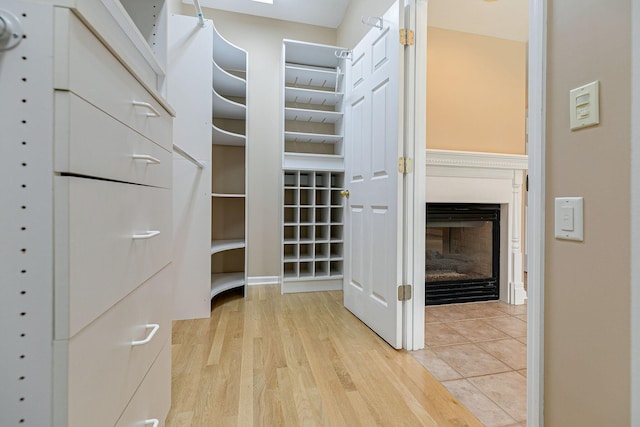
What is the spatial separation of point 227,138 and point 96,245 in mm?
2309

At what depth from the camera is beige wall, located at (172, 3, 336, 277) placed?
3.07 m

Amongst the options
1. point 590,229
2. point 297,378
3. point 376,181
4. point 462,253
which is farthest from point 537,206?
point 462,253

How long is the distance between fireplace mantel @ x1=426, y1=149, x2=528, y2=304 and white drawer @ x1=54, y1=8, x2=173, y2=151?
220 centimetres

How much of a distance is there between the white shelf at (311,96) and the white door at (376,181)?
531 millimetres

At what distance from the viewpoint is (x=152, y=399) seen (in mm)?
919

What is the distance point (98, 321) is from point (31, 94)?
1.39 ft

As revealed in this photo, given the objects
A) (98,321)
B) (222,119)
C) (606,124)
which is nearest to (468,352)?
(606,124)

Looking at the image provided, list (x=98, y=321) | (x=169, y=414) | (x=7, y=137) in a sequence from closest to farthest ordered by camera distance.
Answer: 1. (x=7, y=137)
2. (x=98, y=321)
3. (x=169, y=414)

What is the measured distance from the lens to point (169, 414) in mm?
1174

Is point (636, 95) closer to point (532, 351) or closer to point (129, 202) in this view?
point (532, 351)

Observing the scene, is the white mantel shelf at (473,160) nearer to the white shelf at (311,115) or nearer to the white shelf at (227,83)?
the white shelf at (311,115)

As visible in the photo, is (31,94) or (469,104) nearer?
(31,94)

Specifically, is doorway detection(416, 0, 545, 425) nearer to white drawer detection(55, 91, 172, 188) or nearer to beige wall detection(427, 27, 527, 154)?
white drawer detection(55, 91, 172, 188)

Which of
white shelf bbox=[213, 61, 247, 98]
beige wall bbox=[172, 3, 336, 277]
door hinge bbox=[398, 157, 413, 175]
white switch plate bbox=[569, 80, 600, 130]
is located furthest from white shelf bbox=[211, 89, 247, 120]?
white switch plate bbox=[569, 80, 600, 130]
